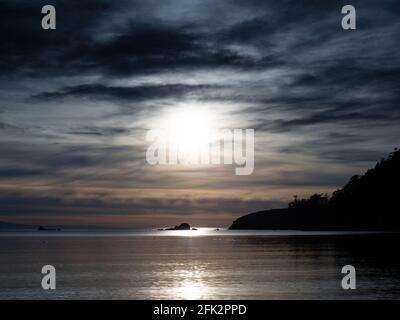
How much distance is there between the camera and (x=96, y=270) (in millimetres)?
96000

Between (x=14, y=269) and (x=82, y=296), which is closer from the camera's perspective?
(x=82, y=296)

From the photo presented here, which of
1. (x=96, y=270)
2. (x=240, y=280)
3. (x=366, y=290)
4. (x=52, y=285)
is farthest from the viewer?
(x=96, y=270)

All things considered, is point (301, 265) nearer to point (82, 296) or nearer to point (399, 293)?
point (399, 293)

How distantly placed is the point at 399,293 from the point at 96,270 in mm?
54101

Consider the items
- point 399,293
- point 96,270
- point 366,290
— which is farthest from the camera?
point 96,270
